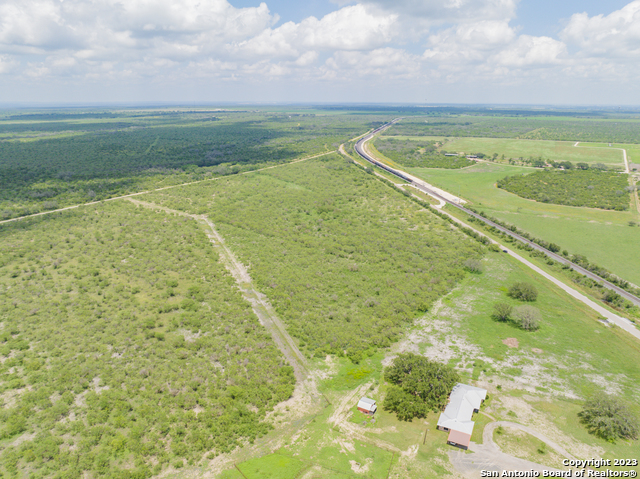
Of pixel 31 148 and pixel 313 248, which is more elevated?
pixel 31 148

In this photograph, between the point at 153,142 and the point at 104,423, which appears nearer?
the point at 104,423

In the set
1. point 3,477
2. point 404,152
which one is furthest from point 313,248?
point 404,152

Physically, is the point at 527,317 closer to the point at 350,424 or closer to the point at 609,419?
the point at 609,419

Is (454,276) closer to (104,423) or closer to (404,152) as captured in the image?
(104,423)

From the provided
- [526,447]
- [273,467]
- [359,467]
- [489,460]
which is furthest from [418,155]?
[273,467]

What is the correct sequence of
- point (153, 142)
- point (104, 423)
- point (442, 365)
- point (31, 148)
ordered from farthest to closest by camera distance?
point (153, 142) < point (31, 148) < point (442, 365) < point (104, 423)

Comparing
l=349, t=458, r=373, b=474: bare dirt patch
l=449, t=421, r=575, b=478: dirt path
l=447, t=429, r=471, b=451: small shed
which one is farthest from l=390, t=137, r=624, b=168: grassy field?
l=349, t=458, r=373, b=474: bare dirt patch

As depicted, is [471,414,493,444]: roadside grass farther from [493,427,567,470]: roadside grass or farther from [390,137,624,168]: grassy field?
[390,137,624,168]: grassy field
